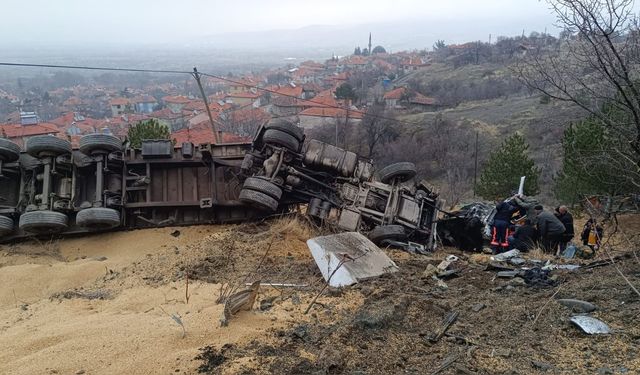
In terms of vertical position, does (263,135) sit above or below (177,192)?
above

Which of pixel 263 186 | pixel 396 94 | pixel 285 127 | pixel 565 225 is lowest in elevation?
pixel 565 225

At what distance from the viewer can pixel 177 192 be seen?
9.71 metres

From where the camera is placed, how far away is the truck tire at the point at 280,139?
9086 mm

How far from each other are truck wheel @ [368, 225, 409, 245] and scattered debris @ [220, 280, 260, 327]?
13.7 ft

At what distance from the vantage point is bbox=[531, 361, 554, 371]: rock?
353 cm

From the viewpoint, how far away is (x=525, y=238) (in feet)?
29.1

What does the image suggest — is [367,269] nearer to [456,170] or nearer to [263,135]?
[263,135]

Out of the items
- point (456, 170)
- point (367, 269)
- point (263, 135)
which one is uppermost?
point (263, 135)

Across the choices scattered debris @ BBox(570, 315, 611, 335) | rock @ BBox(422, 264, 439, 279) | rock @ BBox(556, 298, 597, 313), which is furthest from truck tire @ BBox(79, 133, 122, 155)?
scattered debris @ BBox(570, 315, 611, 335)

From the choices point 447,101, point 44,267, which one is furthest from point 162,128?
point 447,101

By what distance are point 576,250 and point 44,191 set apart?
9285 millimetres

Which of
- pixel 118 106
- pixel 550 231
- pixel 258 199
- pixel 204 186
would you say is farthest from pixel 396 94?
pixel 258 199

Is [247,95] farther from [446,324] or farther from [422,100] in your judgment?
[446,324]

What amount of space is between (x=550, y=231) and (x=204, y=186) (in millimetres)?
6416
